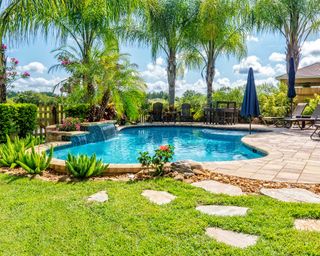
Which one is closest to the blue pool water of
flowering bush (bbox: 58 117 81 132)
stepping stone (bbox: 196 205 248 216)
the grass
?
flowering bush (bbox: 58 117 81 132)

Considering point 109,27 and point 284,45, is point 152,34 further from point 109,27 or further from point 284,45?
point 284,45

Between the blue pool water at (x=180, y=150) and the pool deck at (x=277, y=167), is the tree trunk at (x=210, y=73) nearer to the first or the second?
the blue pool water at (x=180, y=150)

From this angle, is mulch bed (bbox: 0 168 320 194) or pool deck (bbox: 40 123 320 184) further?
pool deck (bbox: 40 123 320 184)

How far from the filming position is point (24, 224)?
9.71ft

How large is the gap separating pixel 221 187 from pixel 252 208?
81 cm

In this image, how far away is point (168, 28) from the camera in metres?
17.0

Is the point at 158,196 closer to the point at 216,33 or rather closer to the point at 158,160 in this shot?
the point at 158,160

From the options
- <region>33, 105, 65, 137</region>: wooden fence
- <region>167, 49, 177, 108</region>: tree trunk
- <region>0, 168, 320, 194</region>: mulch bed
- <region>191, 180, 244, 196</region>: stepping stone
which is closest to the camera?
<region>191, 180, 244, 196</region>: stepping stone

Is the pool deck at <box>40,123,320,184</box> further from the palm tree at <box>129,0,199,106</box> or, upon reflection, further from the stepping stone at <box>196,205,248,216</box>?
the palm tree at <box>129,0,199,106</box>

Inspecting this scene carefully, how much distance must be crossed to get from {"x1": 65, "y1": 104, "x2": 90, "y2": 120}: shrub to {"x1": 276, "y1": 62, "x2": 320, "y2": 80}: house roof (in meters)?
15.8

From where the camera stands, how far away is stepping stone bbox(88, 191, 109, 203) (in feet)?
11.8

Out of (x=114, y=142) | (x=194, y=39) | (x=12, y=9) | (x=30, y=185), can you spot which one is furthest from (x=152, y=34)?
(x=30, y=185)

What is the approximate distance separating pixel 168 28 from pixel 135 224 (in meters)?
15.6

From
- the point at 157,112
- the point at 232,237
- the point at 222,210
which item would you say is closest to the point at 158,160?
the point at 222,210
